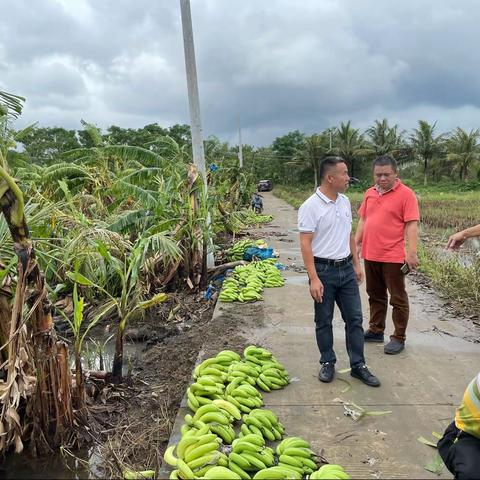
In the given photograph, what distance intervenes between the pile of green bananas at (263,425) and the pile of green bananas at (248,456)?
0.15 meters

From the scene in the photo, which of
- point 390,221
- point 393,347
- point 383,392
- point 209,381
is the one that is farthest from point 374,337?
point 209,381

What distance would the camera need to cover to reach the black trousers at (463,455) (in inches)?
89.5

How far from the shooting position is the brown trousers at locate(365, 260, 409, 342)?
4516mm

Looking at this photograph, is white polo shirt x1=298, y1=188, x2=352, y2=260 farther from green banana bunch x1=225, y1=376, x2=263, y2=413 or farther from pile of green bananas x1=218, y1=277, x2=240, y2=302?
pile of green bananas x1=218, y1=277, x2=240, y2=302

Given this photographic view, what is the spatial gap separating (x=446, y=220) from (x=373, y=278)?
14.0m

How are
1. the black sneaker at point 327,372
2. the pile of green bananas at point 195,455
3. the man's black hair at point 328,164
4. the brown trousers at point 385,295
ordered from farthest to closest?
the brown trousers at point 385,295
the black sneaker at point 327,372
the man's black hair at point 328,164
the pile of green bananas at point 195,455

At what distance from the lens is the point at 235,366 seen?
4000 millimetres

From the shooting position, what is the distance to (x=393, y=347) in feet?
15.3

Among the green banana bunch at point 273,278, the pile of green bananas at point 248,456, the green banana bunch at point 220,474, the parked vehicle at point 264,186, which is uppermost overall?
the parked vehicle at point 264,186

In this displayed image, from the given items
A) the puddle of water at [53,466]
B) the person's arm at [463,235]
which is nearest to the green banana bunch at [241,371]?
the puddle of water at [53,466]

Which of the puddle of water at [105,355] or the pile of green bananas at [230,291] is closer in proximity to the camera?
the puddle of water at [105,355]

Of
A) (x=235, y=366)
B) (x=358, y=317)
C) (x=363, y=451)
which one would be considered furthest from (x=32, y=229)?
(x=363, y=451)

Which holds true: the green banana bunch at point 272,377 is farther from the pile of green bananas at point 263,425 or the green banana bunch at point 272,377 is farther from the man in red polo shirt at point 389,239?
the man in red polo shirt at point 389,239

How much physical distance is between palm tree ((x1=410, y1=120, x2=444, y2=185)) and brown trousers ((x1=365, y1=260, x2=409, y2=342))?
39181 mm
